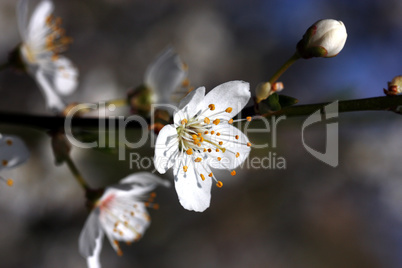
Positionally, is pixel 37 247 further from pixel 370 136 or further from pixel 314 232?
pixel 370 136

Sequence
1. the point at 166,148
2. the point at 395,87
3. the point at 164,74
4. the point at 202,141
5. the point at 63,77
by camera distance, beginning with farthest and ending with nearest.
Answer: the point at 63,77
the point at 164,74
the point at 202,141
the point at 166,148
the point at 395,87

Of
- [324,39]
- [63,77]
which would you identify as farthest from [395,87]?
[63,77]

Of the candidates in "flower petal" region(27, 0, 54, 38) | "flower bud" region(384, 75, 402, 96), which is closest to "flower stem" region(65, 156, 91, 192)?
"flower petal" region(27, 0, 54, 38)

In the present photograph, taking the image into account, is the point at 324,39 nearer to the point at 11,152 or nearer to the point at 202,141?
the point at 202,141

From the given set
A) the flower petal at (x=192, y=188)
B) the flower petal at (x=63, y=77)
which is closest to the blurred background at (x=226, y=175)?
the flower petal at (x=63, y=77)

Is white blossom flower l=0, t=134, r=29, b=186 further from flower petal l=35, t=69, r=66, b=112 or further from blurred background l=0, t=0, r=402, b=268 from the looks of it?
blurred background l=0, t=0, r=402, b=268

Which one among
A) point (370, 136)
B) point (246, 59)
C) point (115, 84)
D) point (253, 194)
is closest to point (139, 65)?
point (115, 84)
